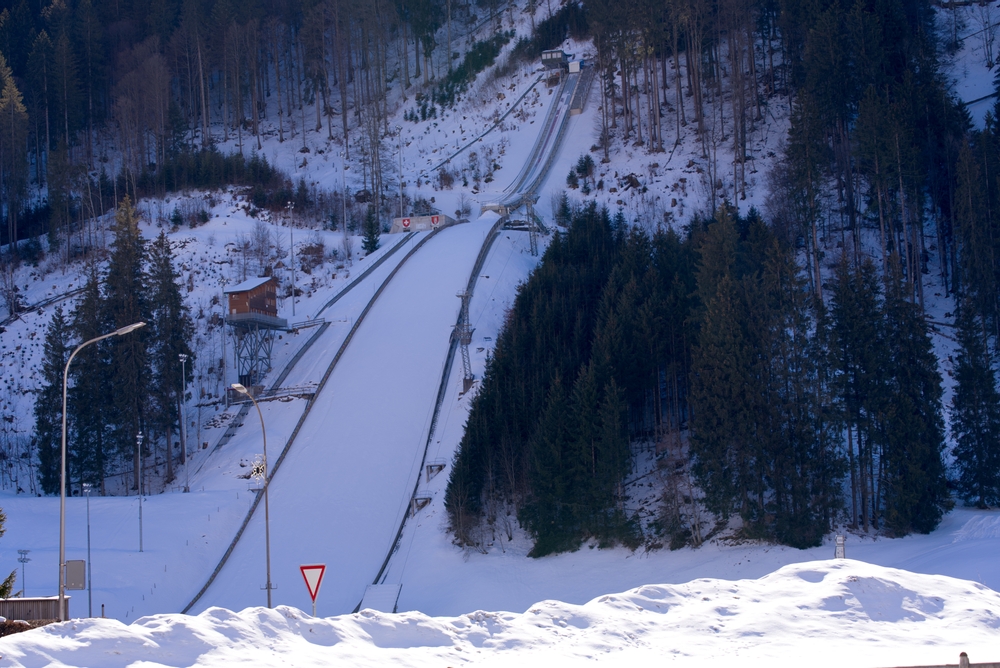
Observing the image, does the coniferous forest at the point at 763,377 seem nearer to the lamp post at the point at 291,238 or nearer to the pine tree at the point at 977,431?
the pine tree at the point at 977,431

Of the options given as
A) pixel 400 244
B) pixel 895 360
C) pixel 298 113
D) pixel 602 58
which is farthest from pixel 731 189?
pixel 298 113

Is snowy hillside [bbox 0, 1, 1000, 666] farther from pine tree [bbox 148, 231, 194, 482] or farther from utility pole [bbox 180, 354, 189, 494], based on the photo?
pine tree [bbox 148, 231, 194, 482]

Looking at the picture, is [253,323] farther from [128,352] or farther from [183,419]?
[128,352]

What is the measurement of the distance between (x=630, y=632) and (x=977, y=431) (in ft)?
60.3

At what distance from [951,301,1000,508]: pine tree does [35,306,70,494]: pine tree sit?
34.0m

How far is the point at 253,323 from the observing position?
4138cm

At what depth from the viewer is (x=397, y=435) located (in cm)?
3525

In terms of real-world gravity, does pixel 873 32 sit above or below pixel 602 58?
below

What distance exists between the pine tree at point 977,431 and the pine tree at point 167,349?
98.1ft

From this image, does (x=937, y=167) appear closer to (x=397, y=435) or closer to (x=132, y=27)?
(x=397, y=435)

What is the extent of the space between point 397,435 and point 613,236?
17.1 m

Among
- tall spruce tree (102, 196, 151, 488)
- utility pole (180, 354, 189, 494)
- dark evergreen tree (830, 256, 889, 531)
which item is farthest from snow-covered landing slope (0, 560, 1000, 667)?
tall spruce tree (102, 196, 151, 488)

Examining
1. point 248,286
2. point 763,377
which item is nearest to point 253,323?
point 248,286

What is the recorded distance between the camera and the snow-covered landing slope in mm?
10711
